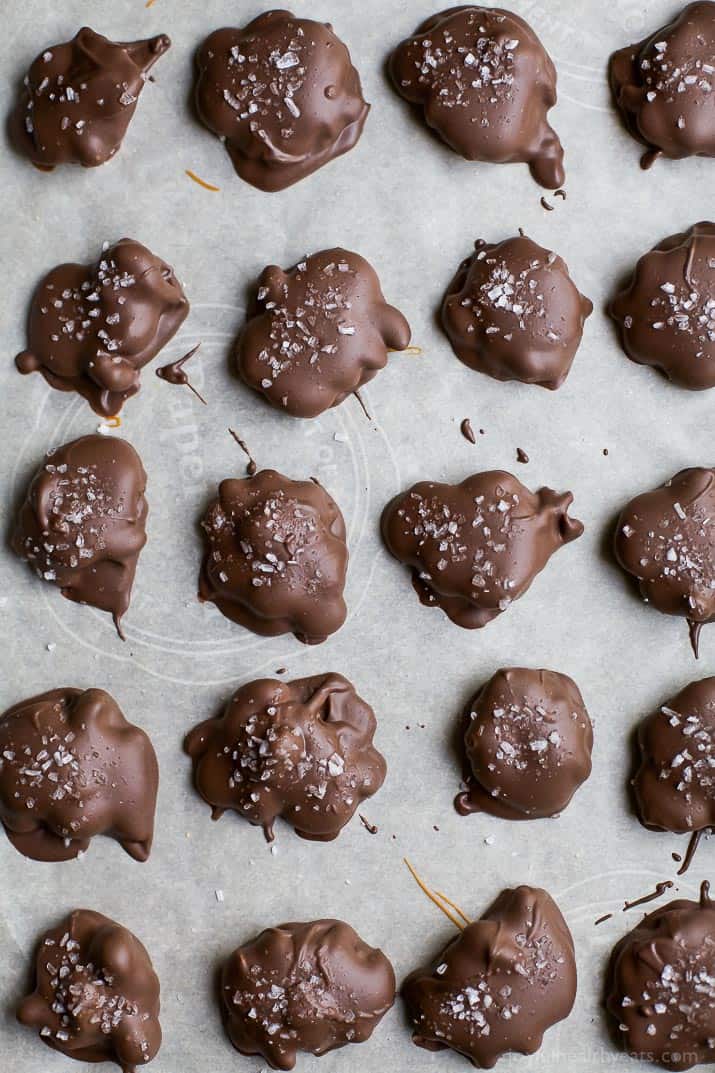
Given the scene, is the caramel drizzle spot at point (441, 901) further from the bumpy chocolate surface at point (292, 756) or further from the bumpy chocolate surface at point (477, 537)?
the bumpy chocolate surface at point (477, 537)

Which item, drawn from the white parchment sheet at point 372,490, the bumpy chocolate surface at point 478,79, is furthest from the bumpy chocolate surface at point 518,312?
the bumpy chocolate surface at point 478,79

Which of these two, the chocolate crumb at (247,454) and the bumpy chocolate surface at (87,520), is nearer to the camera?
the bumpy chocolate surface at (87,520)

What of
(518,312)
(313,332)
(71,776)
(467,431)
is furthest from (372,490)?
(71,776)

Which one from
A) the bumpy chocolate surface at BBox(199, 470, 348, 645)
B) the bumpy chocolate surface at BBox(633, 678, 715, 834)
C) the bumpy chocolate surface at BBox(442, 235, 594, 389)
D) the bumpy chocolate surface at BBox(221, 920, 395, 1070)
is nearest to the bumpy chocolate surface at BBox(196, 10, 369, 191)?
the bumpy chocolate surface at BBox(442, 235, 594, 389)

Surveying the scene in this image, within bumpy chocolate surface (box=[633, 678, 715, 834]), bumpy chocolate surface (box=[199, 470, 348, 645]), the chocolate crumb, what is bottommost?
bumpy chocolate surface (box=[633, 678, 715, 834])

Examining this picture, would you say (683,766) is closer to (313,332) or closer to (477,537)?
(477,537)

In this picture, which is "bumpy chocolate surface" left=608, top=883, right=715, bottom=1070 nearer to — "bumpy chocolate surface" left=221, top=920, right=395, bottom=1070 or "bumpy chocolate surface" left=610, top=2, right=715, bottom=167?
"bumpy chocolate surface" left=221, top=920, right=395, bottom=1070
